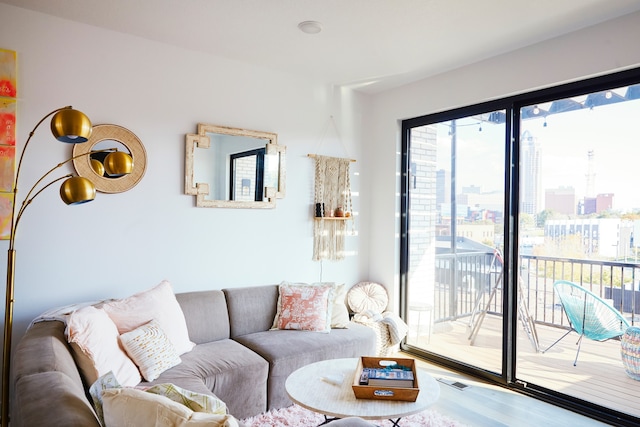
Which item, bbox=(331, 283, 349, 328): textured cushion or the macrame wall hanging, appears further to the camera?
the macrame wall hanging

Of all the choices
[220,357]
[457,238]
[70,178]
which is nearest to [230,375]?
[220,357]

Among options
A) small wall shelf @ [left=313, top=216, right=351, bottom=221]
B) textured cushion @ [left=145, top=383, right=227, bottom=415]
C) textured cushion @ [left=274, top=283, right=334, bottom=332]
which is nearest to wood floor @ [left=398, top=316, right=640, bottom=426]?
textured cushion @ [left=274, top=283, right=334, bottom=332]

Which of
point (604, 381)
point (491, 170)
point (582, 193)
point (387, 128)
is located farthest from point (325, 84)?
point (604, 381)

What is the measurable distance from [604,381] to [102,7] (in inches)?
166

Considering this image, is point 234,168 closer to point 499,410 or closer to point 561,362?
point 499,410

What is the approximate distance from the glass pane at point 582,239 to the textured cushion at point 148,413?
278 centimetres

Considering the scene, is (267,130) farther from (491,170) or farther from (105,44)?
(491,170)

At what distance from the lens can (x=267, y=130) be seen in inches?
149

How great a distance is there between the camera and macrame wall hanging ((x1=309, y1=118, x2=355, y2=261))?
4098 millimetres

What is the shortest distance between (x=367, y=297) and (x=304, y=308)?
1.03 m

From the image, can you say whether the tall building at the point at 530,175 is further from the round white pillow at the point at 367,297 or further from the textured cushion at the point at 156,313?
the textured cushion at the point at 156,313

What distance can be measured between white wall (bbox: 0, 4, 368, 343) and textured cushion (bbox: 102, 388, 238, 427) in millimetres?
1837

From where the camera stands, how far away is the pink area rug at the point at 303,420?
2645mm

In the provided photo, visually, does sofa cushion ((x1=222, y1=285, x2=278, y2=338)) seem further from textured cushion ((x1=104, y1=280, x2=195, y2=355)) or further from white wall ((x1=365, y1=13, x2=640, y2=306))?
white wall ((x1=365, y1=13, x2=640, y2=306))
